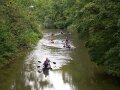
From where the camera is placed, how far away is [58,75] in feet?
86.2

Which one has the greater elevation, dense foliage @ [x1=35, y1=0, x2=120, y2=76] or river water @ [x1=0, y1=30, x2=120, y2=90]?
dense foliage @ [x1=35, y1=0, x2=120, y2=76]

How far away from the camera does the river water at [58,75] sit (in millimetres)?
22828

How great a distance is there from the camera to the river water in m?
22.8

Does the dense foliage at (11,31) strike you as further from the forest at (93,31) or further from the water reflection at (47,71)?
the water reflection at (47,71)

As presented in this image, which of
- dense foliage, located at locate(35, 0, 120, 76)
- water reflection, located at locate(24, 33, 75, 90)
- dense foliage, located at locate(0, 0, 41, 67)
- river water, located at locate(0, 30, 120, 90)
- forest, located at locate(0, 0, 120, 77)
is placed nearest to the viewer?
dense foliage, located at locate(35, 0, 120, 76)

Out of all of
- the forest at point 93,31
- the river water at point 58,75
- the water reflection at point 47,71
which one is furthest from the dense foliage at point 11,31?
the water reflection at point 47,71

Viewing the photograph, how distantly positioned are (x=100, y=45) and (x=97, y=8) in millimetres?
3042

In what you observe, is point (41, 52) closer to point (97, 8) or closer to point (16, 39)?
point (16, 39)

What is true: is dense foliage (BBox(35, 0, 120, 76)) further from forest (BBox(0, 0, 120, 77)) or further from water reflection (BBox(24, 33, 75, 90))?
water reflection (BBox(24, 33, 75, 90))

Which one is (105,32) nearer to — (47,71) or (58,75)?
(58,75)

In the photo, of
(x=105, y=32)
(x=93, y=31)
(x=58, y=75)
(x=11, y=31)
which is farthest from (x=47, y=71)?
→ (x=11, y=31)

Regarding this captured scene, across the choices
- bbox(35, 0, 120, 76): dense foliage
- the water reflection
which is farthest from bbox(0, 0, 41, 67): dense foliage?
bbox(35, 0, 120, 76): dense foliage

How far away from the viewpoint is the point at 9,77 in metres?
25.5

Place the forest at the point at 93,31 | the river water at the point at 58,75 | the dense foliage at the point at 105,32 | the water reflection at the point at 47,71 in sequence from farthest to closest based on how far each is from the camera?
the water reflection at the point at 47,71
the river water at the point at 58,75
the forest at the point at 93,31
the dense foliage at the point at 105,32
